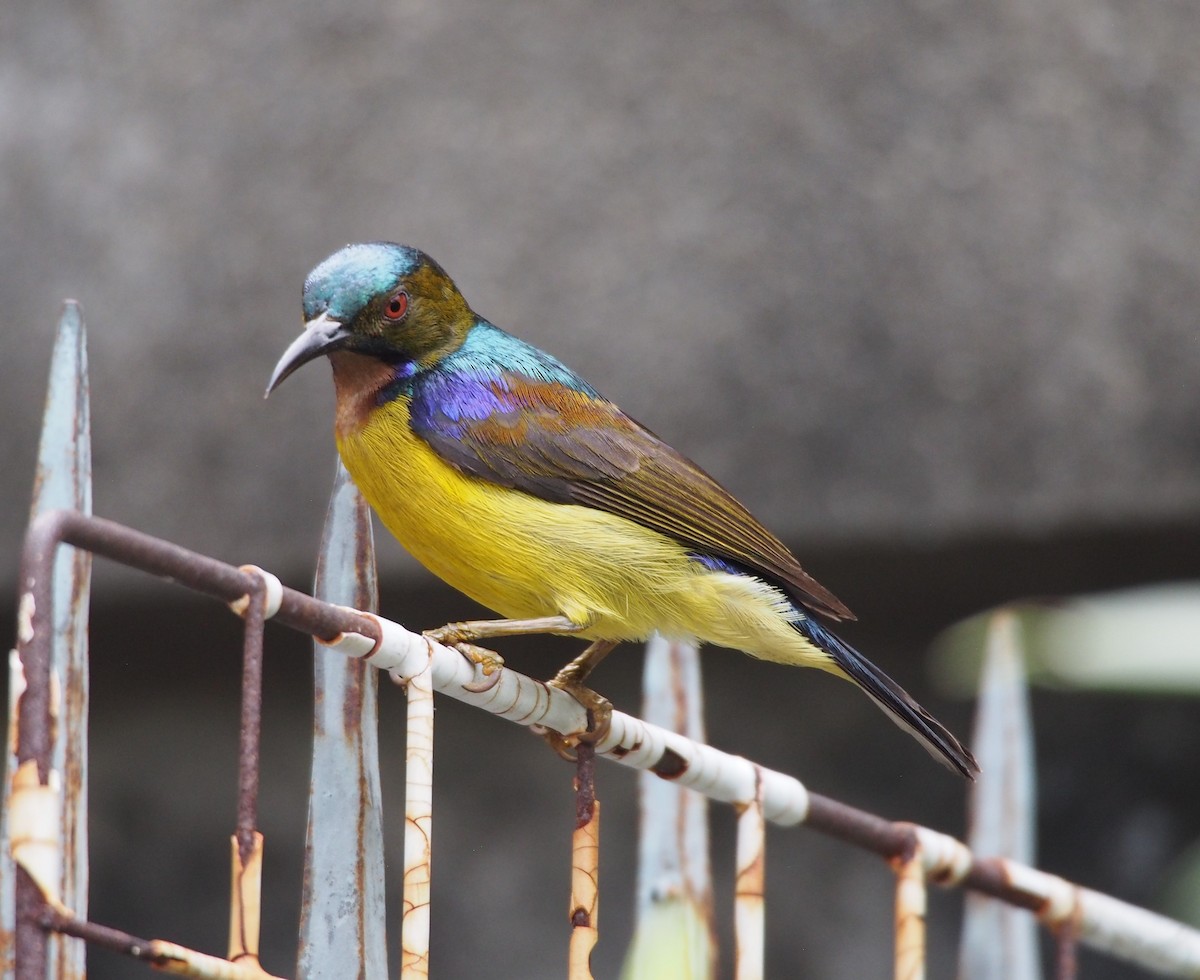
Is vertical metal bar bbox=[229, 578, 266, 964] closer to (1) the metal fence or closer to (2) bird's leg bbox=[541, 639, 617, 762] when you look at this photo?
(1) the metal fence

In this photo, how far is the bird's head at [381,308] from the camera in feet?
8.46

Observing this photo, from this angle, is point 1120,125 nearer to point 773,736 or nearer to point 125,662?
point 773,736

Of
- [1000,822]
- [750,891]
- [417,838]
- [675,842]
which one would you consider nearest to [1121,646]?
[417,838]

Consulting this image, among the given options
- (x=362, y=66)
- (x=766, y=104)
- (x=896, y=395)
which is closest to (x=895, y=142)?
(x=766, y=104)

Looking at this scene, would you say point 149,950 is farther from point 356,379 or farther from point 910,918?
point 356,379

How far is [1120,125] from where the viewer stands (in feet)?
13.2

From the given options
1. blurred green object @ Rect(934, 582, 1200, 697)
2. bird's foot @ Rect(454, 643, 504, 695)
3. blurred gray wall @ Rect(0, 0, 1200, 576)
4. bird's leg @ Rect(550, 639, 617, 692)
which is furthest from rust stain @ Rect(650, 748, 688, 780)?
blurred gray wall @ Rect(0, 0, 1200, 576)

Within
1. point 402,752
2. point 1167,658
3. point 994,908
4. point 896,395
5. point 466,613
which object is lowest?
point 1167,658

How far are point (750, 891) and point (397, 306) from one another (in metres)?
1.17

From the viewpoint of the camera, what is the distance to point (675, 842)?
2248mm

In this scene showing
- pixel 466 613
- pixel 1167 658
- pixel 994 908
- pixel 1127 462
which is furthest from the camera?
pixel 466 613

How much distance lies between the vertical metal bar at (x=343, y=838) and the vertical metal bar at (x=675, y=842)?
1.56 ft

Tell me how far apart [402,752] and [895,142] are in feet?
6.51

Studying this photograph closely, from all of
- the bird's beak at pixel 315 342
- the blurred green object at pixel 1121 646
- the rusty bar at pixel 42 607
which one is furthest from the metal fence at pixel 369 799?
the bird's beak at pixel 315 342
